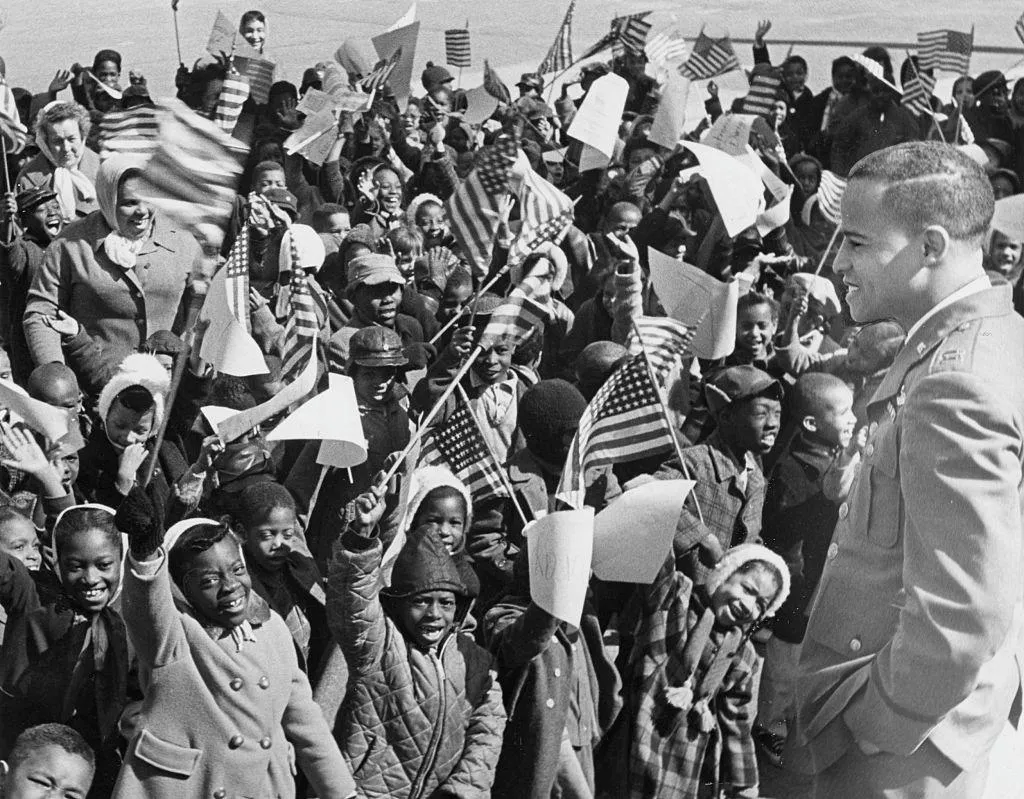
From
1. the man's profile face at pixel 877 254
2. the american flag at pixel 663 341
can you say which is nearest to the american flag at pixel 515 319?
the american flag at pixel 663 341

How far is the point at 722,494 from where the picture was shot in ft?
16.4

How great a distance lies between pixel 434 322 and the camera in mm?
6938

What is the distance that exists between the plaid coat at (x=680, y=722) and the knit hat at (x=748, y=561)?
12cm

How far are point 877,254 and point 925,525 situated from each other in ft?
1.40

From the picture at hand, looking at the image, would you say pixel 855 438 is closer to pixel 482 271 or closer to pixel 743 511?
pixel 743 511

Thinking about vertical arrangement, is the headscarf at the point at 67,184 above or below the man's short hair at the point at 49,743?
below

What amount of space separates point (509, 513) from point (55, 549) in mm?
1359

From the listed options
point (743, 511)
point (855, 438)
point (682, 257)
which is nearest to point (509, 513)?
point (743, 511)

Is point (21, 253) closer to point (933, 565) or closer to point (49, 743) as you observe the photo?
point (49, 743)

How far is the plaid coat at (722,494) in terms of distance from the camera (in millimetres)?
4945

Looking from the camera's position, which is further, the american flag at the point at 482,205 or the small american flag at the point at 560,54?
the small american flag at the point at 560,54

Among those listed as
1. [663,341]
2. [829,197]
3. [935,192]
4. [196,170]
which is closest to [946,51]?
[829,197]

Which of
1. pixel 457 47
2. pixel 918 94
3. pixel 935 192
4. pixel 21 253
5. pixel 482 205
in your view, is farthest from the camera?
pixel 457 47

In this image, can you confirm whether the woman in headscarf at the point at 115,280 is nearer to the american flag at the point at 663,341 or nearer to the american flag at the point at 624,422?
the american flag at the point at 663,341
